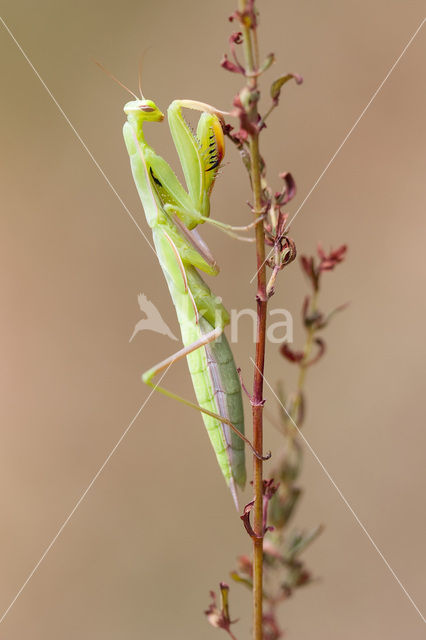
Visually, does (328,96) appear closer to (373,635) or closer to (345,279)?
(345,279)

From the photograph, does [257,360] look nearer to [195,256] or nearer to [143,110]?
[195,256]

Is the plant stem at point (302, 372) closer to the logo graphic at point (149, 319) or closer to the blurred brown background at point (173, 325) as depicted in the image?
the logo graphic at point (149, 319)

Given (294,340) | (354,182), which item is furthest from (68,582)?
(354,182)

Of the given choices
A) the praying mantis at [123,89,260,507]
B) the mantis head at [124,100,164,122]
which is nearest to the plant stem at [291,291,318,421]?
the praying mantis at [123,89,260,507]

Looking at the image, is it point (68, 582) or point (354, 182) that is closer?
point (68, 582)

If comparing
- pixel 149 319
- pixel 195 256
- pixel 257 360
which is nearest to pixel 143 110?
pixel 195 256

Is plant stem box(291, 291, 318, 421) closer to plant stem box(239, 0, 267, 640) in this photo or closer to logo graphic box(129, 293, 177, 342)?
plant stem box(239, 0, 267, 640)
